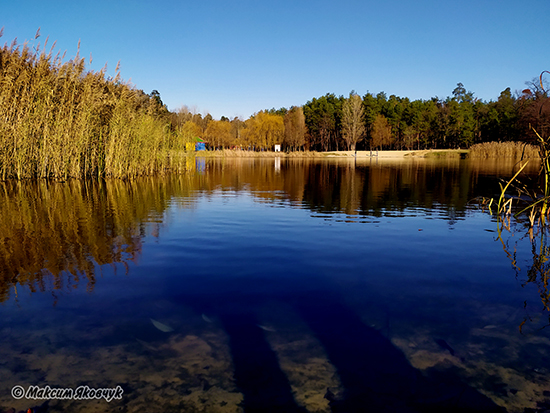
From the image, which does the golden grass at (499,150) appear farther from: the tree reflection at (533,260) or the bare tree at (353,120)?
the tree reflection at (533,260)

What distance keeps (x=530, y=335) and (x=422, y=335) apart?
3.69 feet

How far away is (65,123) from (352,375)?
1971cm

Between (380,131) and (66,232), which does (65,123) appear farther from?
(380,131)

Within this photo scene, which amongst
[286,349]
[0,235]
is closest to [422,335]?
[286,349]

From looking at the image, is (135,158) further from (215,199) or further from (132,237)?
(132,237)

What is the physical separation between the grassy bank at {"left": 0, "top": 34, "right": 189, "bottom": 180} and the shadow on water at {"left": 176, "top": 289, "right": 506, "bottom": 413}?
17.4 meters

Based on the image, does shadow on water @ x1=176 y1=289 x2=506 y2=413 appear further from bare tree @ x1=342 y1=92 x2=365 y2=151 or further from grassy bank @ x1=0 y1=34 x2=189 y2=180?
bare tree @ x1=342 y1=92 x2=365 y2=151

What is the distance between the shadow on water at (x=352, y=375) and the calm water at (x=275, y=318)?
0.05 ft

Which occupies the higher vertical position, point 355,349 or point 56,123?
point 56,123

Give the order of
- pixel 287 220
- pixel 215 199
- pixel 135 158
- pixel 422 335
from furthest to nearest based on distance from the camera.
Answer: pixel 135 158 < pixel 215 199 < pixel 287 220 < pixel 422 335

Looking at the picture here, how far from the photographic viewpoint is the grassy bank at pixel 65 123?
16.5 meters

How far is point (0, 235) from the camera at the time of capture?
25.5ft

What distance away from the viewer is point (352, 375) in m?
3.06

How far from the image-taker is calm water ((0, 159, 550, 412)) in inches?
114
